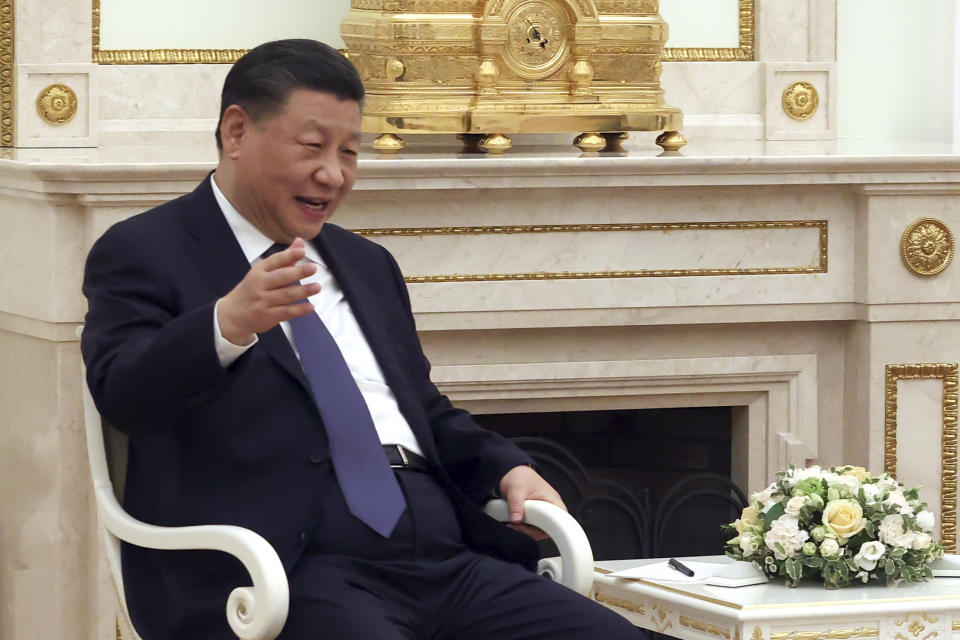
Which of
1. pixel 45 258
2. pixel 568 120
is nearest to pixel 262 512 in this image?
pixel 45 258

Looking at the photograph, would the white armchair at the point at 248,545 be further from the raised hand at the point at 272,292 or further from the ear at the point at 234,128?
the ear at the point at 234,128

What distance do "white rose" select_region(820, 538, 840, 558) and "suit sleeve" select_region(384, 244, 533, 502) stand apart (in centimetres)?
69

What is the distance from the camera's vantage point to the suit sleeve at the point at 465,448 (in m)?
3.02

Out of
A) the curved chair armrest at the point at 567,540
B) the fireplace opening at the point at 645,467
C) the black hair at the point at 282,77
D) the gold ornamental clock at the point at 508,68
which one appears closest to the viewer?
the black hair at the point at 282,77

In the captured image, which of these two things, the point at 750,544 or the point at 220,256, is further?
the point at 750,544

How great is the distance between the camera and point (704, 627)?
329 centimetres

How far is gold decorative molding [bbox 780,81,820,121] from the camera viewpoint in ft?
16.2

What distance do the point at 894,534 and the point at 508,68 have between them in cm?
174

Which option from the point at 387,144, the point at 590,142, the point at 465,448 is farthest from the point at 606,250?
the point at 465,448

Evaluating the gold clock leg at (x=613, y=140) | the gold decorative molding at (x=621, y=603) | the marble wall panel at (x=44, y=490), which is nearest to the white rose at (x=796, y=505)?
the gold decorative molding at (x=621, y=603)

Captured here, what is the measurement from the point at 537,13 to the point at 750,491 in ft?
4.84

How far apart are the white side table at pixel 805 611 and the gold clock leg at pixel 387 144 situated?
153 cm

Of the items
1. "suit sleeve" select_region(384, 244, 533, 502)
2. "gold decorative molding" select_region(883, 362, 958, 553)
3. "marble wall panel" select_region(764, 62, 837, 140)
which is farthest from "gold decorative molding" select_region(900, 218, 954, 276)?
"suit sleeve" select_region(384, 244, 533, 502)

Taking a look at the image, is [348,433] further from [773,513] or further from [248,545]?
[773,513]
